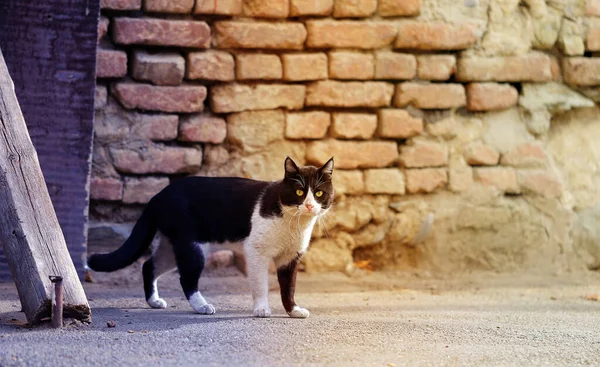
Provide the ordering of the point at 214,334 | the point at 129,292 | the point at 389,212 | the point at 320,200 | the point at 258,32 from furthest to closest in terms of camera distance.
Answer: the point at 389,212, the point at 258,32, the point at 129,292, the point at 320,200, the point at 214,334

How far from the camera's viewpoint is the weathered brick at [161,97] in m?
4.91

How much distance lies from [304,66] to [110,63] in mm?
1112

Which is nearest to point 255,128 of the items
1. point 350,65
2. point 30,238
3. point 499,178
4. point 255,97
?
point 255,97

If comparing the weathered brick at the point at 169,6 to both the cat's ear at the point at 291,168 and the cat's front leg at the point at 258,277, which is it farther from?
the cat's front leg at the point at 258,277

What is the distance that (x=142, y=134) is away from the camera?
496cm

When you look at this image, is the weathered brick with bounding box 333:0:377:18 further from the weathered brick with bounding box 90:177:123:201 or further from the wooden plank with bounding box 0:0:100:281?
the weathered brick with bounding box 90:177:123:201

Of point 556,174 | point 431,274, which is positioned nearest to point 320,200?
point 431,274

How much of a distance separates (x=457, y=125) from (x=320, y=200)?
5.74ft

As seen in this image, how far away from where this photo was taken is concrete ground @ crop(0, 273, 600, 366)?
10.1 ft

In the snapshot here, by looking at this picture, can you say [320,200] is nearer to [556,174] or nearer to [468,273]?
[468,273]

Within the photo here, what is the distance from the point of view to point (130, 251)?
4.13 meters

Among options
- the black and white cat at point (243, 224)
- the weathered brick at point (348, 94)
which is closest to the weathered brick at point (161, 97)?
the weathered brick at point (348, 94)

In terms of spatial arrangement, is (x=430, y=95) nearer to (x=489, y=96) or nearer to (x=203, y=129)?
(x=489, y=96)

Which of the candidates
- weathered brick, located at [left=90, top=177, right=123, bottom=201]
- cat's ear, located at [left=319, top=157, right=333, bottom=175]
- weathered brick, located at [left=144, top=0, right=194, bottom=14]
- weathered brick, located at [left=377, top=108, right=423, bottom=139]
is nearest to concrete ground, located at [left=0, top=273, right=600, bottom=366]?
weathered brick, located at [left=90, top=177, right=123, bottom=201]
